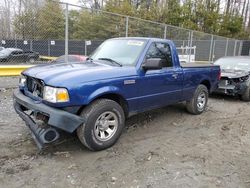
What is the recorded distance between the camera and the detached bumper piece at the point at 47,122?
3.94 metres

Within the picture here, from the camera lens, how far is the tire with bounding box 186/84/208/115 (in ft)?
22.6

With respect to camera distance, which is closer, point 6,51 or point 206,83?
point 206,83

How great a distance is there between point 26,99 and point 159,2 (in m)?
28.4

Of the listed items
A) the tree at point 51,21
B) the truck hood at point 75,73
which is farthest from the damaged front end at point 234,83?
the tree at point 51,21

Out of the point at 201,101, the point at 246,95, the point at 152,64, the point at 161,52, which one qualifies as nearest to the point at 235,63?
the point at 246,95

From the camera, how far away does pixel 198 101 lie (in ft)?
23.3

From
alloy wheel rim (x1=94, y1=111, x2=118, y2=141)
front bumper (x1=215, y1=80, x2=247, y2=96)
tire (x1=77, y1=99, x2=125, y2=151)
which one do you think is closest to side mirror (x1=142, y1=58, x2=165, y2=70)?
tire (x1=77, y1=99, x2=125, y2=151)

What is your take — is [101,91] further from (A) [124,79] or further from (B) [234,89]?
(B) [234,89]

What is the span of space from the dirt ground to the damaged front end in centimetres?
285

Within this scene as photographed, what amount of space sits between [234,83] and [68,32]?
6640 mm

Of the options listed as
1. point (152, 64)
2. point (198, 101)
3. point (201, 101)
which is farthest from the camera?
point (201, 101)

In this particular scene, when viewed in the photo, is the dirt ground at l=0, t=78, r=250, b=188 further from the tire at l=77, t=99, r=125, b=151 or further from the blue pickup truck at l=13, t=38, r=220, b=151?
the blue pickup truck at l=13, t=38, r=220, b=151

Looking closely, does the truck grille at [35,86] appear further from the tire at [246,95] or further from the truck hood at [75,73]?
the tire at [246,95]

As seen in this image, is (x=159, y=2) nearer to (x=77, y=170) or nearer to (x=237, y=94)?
(x=237, y=94)
